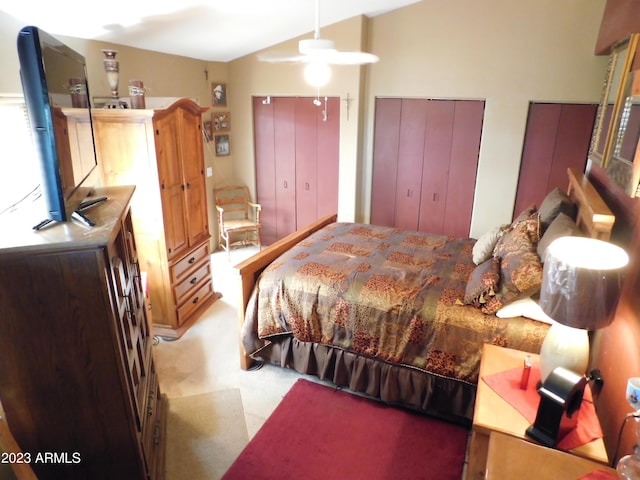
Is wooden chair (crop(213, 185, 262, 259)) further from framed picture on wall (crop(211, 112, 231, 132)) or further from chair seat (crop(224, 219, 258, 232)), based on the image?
framed picture on wall (crop(211, 112, 231, 132))

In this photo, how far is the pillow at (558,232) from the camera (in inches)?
84.0

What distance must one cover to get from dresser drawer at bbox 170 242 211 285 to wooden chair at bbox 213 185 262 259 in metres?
1.11

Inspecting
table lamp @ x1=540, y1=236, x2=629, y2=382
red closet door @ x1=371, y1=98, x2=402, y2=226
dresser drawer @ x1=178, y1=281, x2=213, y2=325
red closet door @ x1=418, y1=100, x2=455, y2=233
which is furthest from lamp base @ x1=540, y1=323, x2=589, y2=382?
red closet door @ x1=371, y1=98, x2=402, y2=226

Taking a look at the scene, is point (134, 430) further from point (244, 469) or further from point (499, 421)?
point (499, 421)

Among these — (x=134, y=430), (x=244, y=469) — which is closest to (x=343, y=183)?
(x=244, y=469)

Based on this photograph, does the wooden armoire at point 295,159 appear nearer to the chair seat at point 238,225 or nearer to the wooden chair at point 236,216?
the wooden chair at point 236,216

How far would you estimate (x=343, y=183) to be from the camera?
480 cm

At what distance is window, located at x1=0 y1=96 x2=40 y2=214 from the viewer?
2293 mm

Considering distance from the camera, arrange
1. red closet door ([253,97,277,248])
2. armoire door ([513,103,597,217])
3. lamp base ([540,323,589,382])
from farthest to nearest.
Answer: red closet door ([253,97,277,248]) < armoire door ([513,103,597,217]) < lamp base ([540,323,589,382])

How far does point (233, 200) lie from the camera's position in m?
5.18

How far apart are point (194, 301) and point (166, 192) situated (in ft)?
3.39

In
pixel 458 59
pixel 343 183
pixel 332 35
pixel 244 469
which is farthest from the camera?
pixel 343 183

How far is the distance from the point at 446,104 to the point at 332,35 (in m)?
1.40

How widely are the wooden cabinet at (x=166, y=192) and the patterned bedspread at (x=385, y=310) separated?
0.89 m
